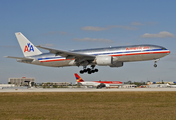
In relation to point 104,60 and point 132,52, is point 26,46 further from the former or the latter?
point 132,52

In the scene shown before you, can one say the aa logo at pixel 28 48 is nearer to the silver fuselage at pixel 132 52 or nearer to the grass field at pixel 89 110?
the silver fuselage at pixel 132 52

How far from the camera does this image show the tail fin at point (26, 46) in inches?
2179

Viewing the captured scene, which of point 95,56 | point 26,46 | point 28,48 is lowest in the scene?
point 95,56

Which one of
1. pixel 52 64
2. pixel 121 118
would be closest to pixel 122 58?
pixel 52 64

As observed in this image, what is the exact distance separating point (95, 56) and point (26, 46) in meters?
19.5

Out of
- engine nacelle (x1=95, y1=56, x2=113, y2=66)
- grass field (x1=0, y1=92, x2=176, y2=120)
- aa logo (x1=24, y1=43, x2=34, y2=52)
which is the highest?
aa logo (x1=24, y1=43, x2=34, y2=52)

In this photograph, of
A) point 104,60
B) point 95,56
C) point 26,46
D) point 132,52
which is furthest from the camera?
point 26,46

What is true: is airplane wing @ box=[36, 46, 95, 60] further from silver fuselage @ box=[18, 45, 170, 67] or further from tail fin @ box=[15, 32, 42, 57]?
tail fin @ box=[15, 32, 42, 57]

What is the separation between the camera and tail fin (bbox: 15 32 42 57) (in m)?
55.3

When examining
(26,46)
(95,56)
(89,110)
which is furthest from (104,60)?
(89,110)

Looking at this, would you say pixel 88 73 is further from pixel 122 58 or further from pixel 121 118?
pixel 121 118

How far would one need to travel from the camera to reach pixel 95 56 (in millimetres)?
45781

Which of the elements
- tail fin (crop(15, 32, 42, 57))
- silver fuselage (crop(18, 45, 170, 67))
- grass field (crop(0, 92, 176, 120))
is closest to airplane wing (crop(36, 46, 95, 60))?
→ silver fuselage (crop(18, 45, 170, 67))

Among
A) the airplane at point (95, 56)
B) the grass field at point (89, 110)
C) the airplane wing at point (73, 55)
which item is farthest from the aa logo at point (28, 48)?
the grass field at point (89, 110)
